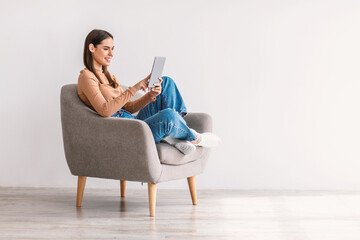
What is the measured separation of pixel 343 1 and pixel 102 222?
2.40m

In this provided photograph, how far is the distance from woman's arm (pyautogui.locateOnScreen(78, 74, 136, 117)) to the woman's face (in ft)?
0.70

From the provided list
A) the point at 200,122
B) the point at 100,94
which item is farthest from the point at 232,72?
the point at 100,94

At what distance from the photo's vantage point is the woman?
2770mm

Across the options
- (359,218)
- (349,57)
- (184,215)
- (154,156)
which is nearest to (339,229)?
(359,218)

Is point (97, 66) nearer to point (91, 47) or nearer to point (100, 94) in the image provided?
point (91, 47)

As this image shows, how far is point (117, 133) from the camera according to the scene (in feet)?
9.05

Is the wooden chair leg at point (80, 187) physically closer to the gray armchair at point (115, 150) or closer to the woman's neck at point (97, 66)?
the gray armchair at point (115, 150)

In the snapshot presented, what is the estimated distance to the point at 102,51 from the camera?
9.82ft

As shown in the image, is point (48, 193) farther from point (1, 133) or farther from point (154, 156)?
point (154, 156)

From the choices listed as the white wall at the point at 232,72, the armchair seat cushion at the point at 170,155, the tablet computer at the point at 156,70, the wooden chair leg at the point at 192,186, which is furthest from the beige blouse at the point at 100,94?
the white wall at the point at 232,72

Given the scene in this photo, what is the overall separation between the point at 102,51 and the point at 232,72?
3.84 feet

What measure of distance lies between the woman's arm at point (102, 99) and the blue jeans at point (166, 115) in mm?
176

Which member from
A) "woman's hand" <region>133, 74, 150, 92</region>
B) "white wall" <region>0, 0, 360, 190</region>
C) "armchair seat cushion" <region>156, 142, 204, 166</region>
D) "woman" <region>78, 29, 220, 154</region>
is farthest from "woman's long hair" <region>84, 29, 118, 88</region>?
"white wall" <region>0, 0, 360, 190</region>

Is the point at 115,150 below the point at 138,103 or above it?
below
